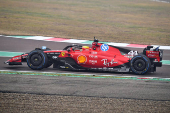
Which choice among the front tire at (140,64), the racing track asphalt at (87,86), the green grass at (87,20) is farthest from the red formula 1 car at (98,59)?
the green grass at (87,20)

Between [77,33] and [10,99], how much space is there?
14417 mm

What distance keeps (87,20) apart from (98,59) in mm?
15739

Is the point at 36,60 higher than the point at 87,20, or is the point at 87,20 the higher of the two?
the point at 87,20

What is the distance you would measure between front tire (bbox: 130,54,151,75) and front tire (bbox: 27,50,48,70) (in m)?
3.53

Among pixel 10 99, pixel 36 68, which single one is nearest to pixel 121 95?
pixel 10 99

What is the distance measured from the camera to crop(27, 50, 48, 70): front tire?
12.0 meters

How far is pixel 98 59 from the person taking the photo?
11.7 meters

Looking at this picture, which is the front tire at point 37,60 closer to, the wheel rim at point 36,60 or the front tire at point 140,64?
the wheel rim at point 36,60

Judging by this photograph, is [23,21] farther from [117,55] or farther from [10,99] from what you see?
[10,99]

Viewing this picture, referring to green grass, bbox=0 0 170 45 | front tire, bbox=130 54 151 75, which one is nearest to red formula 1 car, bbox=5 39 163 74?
front tire, bbox=130 54 151 75

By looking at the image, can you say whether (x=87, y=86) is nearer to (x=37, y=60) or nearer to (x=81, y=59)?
(x=81, y=59)

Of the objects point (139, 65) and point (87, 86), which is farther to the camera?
point (139, 65)

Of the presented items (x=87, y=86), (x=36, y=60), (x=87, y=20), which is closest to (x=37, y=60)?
(x=36, y=60)

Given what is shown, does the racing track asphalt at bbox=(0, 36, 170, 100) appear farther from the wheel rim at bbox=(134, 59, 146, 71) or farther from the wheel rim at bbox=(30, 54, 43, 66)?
the wheel rim at bbox=(30, 54, 43, 66)
